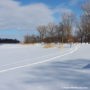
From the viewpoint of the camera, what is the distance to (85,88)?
639cm

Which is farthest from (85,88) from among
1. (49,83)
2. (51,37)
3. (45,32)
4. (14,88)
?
(45,32)

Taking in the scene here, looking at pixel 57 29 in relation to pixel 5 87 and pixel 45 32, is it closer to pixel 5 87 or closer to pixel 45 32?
pixel 45 32

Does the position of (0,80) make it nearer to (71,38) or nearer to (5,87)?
(5,87)

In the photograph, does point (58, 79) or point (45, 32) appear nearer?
point (58, 79)

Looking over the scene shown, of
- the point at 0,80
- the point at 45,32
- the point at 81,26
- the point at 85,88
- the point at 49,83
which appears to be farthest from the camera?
the point at 45,32

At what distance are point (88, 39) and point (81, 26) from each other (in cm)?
391

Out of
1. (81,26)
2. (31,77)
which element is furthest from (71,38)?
(31,77)

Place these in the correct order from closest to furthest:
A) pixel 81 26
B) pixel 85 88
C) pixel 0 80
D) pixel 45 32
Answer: pixel 85 88 → pixel 0 80 → pixel 81 26 → pixel 45 32

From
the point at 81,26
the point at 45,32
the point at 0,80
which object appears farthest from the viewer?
the point at 45,32

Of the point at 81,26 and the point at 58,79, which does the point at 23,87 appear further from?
the point at 81,26

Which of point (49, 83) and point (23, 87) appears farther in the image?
point (49, 83)

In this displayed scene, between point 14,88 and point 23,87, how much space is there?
0.23 meters

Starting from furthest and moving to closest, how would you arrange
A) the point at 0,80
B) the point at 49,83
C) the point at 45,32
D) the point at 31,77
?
the point at 45,32 → the point at 31,77 → the point at 0,80 → the point at 49,83

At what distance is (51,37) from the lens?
7756 cm
